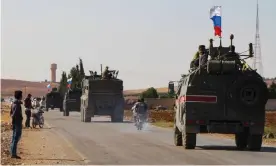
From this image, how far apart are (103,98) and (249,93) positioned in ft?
81.0

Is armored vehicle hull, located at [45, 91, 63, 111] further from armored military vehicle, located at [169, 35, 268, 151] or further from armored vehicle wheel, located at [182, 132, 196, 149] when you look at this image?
armored military vehicle, located at [169, 35, 268, 151]

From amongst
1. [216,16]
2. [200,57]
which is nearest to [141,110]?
[216,16]

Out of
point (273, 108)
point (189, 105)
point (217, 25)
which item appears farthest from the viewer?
point (273, 108)

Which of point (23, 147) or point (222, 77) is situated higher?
point (222, 77)

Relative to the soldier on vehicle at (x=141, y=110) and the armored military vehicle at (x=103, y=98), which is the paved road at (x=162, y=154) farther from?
the armored military vehicle at (x=103, y=98)

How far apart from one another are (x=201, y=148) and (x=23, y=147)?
18.2ft

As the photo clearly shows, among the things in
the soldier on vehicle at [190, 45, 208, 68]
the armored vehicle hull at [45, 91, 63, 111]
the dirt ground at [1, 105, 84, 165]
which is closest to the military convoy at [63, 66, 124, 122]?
the dirt ground at [1, 105, 84, 165]

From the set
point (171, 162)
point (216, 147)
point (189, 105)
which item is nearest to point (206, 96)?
point (189, 105)

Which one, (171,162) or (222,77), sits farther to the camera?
(222,77)

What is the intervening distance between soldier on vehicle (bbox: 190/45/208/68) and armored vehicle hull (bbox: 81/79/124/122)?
22.6m

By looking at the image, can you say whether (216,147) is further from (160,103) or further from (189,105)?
(160,103)

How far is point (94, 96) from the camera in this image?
44.5 m

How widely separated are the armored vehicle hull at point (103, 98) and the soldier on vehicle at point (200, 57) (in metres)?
22.6

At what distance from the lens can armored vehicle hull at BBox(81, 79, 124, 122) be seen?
1750 inches
